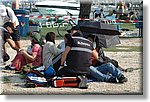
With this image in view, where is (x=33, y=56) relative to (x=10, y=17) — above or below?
below

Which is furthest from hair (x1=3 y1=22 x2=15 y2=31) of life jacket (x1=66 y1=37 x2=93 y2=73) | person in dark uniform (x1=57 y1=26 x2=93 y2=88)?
life jacket (x1=66 y1=37 x2=93 y2=73)

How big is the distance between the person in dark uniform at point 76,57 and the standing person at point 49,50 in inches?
12.8

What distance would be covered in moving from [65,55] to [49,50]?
468 millimetres

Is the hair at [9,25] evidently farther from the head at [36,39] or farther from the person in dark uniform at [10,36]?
the head at [36,39]

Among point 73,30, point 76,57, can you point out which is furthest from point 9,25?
point 76,57

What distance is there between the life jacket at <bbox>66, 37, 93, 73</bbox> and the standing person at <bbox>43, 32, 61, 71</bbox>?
1.30 feet

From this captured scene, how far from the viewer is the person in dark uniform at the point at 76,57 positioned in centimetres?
881

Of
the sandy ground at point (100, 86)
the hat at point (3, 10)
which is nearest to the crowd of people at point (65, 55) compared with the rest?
the hat at point (3, 10)

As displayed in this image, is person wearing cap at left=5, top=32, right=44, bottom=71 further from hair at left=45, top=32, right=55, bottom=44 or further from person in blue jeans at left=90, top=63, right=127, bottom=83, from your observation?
person in blue jeans at left=90, top=63, right=127, bottom=83

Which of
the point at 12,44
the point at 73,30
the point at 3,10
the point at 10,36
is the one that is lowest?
the point at 12,44

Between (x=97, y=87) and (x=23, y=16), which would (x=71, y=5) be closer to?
(x=23, y=16)

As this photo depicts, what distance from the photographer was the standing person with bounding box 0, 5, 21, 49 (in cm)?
927

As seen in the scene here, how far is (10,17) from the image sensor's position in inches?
368

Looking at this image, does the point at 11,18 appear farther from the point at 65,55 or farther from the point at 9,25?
the point at 65,55
